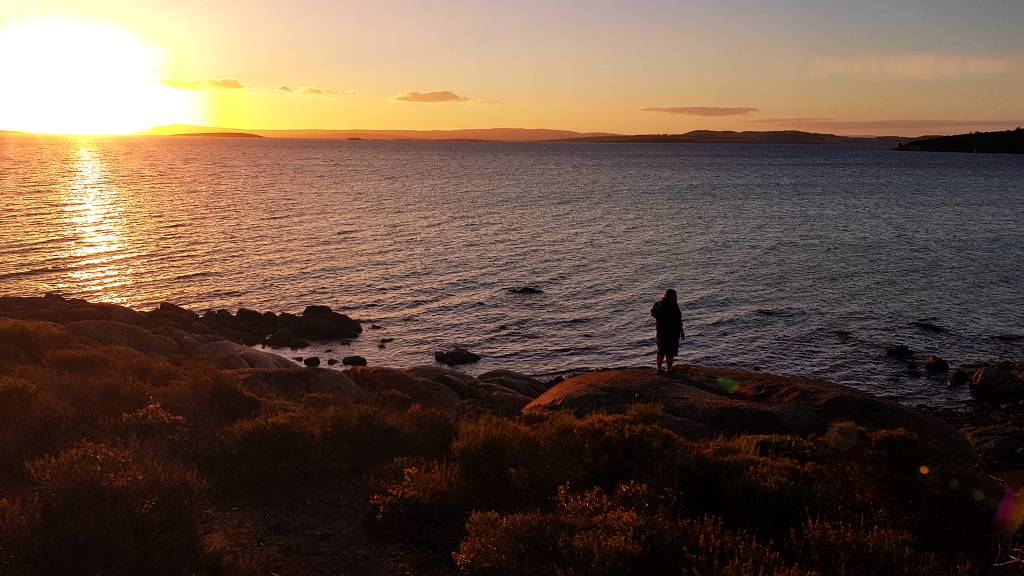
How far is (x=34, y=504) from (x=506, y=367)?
2150cm

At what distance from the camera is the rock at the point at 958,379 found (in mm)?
25672

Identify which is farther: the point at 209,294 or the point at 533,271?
the point at 533,271

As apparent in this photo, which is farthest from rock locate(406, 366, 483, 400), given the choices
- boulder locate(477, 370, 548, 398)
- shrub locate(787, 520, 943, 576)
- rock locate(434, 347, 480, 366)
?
shrub locate(787, 520, 943, 576)

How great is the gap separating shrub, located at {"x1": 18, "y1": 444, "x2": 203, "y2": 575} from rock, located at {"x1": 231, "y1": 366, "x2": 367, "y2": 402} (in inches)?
278

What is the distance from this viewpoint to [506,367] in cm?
2827

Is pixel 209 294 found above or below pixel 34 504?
below

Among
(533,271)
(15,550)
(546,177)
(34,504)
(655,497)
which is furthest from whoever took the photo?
(546,177)

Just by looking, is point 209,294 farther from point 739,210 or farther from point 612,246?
point 739,210

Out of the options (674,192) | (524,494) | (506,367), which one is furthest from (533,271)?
(674,192)

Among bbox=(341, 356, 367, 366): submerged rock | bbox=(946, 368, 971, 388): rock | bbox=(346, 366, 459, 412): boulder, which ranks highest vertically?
bbox=(346, 366, 459, 412): boulder

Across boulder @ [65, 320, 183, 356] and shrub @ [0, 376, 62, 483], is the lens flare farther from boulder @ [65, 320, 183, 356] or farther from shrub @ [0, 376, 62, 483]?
boulder @ [65, 320, 183, 356]

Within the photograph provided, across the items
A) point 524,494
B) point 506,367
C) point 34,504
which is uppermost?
point 34,504

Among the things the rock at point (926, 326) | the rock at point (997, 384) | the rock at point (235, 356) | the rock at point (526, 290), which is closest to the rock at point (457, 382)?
the rock at point (235, 356)

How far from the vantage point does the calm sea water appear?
100 feet
